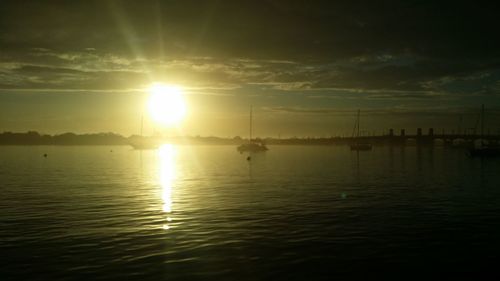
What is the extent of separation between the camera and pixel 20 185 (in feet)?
206

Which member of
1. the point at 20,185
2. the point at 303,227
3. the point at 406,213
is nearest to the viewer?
the point at 303,227

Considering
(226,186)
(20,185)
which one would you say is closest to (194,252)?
(226,186)

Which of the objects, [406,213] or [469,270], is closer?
[469,270]

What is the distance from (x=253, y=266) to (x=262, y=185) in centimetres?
4231

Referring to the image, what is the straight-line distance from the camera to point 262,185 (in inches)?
2514

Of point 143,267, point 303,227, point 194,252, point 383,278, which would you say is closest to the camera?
point 383,278

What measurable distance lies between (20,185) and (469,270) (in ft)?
190

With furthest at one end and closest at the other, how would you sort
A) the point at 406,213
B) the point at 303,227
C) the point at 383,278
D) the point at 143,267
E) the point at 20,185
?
the point at 20,185 → the point at 406,213 → the point at 303,227 → the point at 143,267 → the point at 383,278

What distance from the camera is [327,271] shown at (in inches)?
814

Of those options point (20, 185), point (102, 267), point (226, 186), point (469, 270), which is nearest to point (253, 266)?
point (102, 267)

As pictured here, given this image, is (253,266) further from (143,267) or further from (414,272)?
(414,272)

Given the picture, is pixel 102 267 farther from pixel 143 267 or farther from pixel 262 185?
pixel 262 185

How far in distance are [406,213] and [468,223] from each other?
5.51 m

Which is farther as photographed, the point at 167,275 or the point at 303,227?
the point at 303,227
